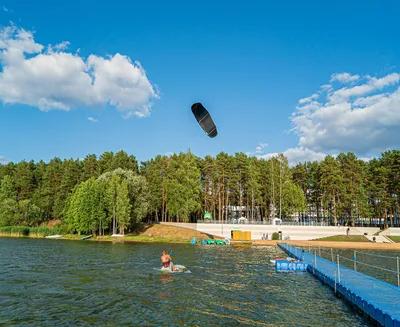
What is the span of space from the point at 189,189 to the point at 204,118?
81.3 m

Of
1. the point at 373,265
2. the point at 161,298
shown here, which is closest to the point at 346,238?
the point at 373,265

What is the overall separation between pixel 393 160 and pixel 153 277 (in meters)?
86.3

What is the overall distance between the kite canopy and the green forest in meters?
74.3

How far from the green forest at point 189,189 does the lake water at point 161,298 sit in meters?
52.1

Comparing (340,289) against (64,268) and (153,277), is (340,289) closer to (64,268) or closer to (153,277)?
(153,277)

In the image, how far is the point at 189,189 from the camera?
94.1 meters

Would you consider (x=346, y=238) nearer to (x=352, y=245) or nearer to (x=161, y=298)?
(x=352, y=245)

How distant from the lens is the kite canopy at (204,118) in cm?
1330

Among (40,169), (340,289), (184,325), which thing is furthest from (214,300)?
(40,169)

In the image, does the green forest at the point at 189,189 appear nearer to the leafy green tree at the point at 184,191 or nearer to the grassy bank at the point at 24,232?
the leafy green tree at the point at 184,191

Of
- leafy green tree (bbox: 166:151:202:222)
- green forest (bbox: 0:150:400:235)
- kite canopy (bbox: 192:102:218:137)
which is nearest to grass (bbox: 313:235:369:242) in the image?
green forest (bbox: 0:150:400:235)

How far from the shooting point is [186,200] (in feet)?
310

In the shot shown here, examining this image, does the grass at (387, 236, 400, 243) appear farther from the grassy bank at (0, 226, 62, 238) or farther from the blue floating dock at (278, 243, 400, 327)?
the grassy bank at (0, 226, 62, 238)

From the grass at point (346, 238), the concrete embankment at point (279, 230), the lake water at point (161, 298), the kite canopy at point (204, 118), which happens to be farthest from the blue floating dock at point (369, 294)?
the grass at point (346, 238)
